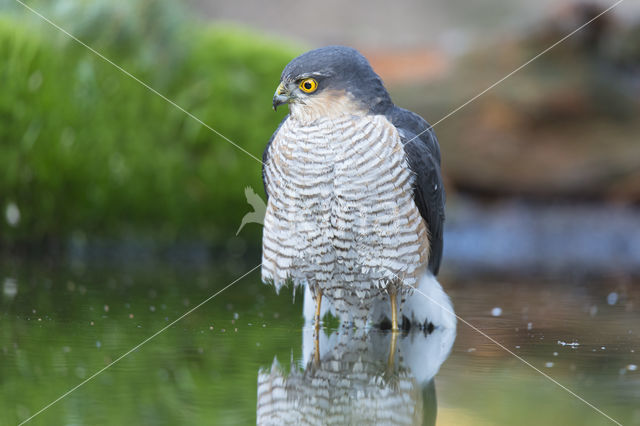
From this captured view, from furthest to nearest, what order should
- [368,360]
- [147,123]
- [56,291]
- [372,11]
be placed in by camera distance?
[372,11] → [147,123] → [56,291] → [368,360]

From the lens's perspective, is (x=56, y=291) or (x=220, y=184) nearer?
(x=56, y=291)

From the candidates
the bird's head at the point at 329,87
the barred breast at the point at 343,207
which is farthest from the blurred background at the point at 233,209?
the bird's head at the point at 329,87

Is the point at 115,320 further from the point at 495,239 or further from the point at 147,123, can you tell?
the point at 495,239

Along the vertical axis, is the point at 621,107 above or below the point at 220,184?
above

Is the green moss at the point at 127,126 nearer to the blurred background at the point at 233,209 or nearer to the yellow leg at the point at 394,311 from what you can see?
the blurred background at the point at 233,209

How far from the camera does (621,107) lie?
9.98m

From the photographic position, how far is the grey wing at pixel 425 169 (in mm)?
4047

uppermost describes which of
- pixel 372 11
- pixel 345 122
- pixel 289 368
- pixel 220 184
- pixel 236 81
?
pixel 372 11

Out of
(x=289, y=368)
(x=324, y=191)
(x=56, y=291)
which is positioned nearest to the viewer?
(x=289, y=368)

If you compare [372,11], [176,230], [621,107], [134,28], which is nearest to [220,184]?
[176,230]

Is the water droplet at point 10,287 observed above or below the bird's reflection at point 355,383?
above

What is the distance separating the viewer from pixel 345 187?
3842 millimetres

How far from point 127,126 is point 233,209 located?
1.16 metres

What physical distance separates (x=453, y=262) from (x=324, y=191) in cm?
436
